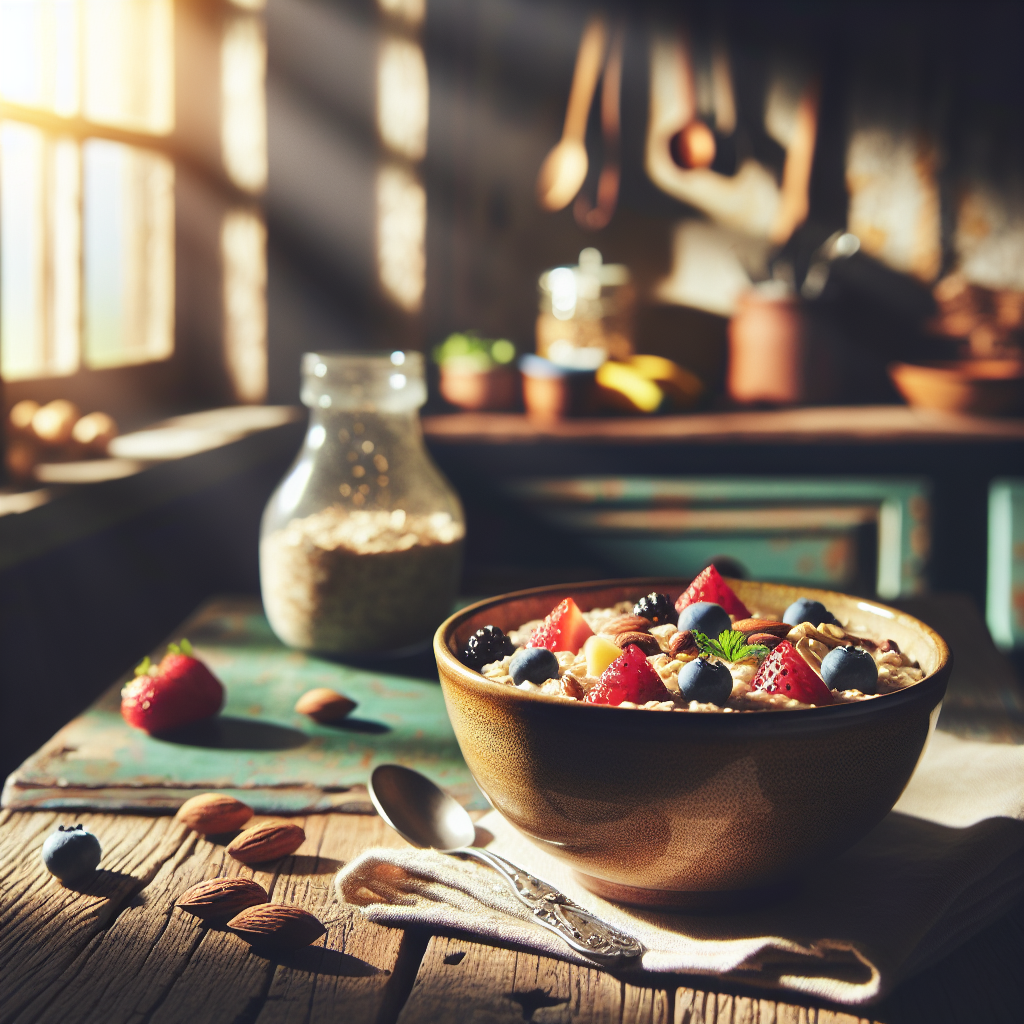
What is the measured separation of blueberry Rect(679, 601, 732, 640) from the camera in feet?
2.31

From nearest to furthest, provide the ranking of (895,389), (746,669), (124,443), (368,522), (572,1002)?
(572,1002), (746,669), (368,522), (124,443), (895,389)

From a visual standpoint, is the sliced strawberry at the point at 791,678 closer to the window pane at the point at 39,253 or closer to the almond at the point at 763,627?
the almond at the point at 763,627

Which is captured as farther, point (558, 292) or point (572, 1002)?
point (558, 292)

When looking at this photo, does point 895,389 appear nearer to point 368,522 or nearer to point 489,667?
point 368,522

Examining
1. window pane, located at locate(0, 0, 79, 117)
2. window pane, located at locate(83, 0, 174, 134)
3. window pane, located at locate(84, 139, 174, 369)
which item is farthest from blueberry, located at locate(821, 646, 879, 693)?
window pane, located at locate(83, 0, 174, 134)

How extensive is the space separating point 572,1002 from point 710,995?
70 mm

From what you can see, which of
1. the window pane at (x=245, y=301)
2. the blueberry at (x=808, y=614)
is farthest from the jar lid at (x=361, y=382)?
the window pane at (x=245, y=301)

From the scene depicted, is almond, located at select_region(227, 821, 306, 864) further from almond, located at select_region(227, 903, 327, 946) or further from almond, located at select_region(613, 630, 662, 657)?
almond, located at select_region(613, 630, 662, 657)

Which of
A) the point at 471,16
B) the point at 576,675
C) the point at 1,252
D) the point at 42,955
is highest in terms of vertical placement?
the point at 471,16

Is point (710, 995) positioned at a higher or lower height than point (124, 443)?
lower

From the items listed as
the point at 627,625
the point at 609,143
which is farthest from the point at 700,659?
the point at 609,143

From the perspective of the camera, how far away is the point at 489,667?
674mm

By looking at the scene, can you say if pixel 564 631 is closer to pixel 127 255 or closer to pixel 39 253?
pixel 39 253

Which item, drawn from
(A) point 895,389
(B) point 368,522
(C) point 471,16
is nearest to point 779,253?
(A) point 895,389
